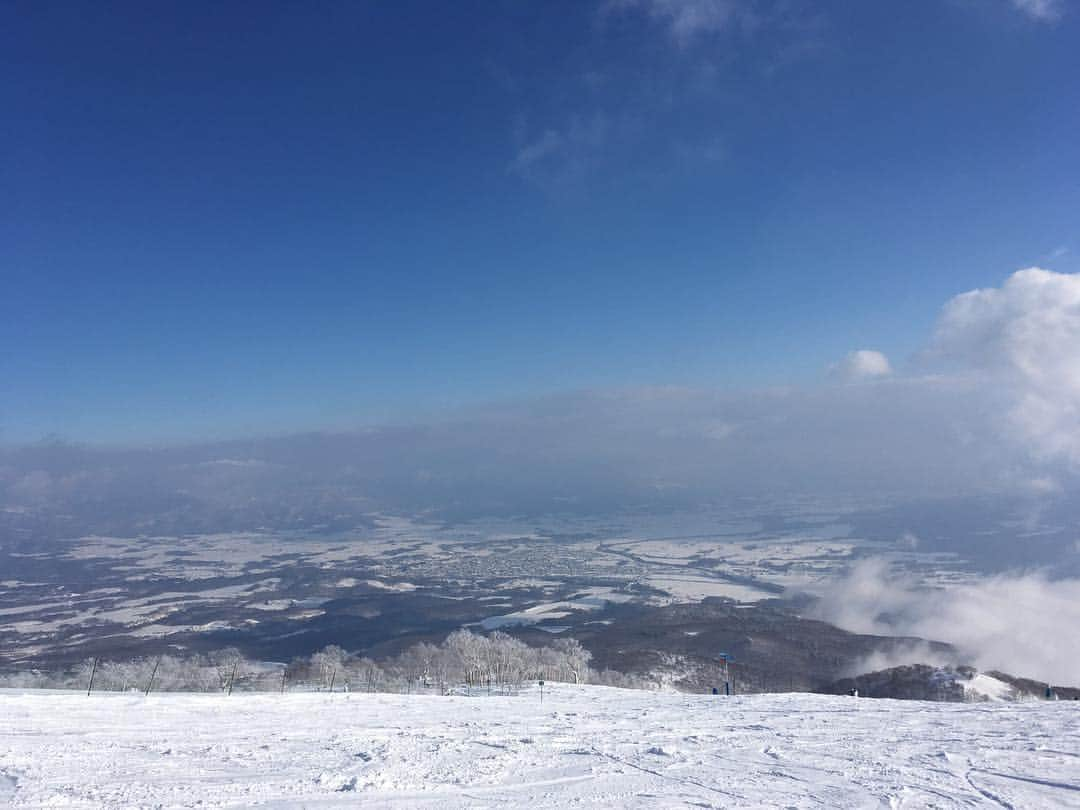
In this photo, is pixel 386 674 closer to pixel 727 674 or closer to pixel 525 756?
pixel 727 674

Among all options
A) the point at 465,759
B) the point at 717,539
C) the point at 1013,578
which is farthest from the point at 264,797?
the point at 717,539

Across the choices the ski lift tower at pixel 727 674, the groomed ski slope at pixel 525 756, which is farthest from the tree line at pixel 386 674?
the groomed ski slope at pixel 525 756

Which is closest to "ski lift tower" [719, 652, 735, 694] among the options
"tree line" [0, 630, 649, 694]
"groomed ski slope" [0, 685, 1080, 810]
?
"tree line" [0, 630, 649, 694]

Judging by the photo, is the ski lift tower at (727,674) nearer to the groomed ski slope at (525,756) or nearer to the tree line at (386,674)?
the tree line at (386,674)

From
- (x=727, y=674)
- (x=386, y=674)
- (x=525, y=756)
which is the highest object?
(x=525, y=756)

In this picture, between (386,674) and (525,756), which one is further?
(386,674)

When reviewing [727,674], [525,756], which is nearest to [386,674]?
[727,674]

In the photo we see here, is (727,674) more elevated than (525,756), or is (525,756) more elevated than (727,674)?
(525,756)

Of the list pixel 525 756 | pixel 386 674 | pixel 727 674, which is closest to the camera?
pixel 525 756

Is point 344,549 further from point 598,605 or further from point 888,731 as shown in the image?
point 888,731
